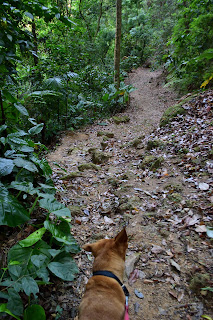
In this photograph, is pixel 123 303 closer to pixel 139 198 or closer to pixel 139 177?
pixel 139 198

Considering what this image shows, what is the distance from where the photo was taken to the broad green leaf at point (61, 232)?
6.59 ft

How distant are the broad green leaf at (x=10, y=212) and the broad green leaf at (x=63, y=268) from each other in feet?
1.69

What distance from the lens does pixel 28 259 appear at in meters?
1.76

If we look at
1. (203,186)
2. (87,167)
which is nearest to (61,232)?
(203,186)

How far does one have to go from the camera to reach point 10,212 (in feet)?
5.86

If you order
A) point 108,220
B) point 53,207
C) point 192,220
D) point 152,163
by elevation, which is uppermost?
point 53,207

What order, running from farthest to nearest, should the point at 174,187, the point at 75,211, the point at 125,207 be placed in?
the point at 174,187
the point at 125,207
the point at 75,211

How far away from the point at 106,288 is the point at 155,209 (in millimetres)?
2075

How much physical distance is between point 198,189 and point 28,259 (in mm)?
3064

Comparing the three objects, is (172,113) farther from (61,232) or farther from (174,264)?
(61,232)

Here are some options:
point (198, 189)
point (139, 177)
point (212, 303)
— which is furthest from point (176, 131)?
point (212, 303)

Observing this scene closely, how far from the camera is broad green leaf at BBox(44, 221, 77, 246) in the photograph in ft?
6.59

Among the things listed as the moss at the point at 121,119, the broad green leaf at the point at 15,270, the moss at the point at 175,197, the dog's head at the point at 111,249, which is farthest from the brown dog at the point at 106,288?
the moss at the point at 121,119

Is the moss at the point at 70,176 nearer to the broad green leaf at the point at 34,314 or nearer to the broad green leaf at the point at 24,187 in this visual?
the broad green leaf at the point at 24,187
